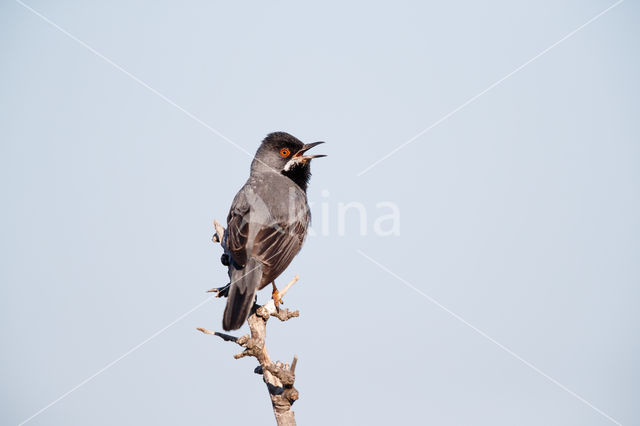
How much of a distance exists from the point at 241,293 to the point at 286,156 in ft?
11.2

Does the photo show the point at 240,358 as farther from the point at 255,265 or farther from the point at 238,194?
the point at 238,194

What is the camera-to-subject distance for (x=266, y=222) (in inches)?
283

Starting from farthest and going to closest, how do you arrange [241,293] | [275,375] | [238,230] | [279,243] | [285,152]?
[285,152] → [279,243] → [238,230] → [241,293] → [275,375]

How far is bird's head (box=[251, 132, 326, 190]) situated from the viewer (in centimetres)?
878

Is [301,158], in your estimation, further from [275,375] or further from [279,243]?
[275,375]

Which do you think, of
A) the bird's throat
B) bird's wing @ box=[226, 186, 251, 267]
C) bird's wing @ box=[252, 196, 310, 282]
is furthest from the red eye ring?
bird's wing @ box=[226, 186, 251, 267]

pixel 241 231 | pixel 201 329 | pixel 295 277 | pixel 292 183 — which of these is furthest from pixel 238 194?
pixel 201 329

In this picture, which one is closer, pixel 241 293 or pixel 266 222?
pixel 241 293

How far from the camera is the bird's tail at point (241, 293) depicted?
223 inches

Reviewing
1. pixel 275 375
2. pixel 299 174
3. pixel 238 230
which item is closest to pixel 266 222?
pixel 238 230

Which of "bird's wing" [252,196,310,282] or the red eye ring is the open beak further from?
"bird's wing" [252,196,310,282]

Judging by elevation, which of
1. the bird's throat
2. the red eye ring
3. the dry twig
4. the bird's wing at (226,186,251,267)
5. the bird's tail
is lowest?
the dry twig

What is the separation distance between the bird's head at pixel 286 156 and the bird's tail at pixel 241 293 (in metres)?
2.62

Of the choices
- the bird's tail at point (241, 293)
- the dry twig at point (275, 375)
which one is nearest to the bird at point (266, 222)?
the bird's tail at point (241, 293)
